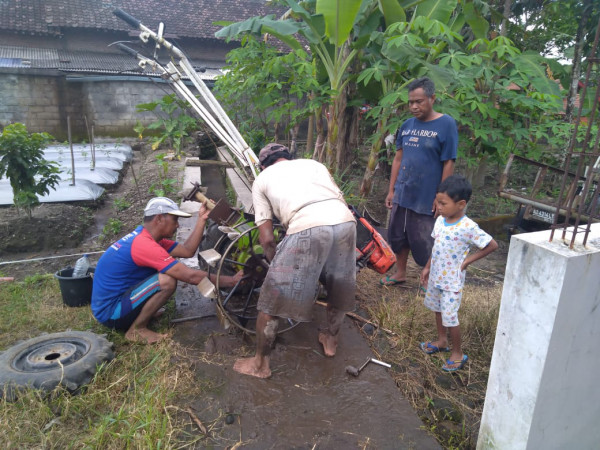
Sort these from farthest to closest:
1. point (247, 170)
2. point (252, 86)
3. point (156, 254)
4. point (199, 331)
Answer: point (252, 86) < point (247, 170) < point (199, 331) < point (156, 254)

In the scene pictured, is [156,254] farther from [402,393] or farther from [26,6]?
[26,6]

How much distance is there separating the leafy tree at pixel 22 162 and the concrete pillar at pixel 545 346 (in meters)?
6.19

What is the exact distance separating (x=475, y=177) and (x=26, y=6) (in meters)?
19.2

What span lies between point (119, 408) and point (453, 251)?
244 centimetres

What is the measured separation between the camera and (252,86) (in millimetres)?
6812

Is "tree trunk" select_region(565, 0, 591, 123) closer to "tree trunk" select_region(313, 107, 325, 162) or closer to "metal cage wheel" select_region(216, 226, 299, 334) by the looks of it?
"tree trunk" select_region(313, 107, 325, 162)

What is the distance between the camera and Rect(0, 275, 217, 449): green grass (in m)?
2.26

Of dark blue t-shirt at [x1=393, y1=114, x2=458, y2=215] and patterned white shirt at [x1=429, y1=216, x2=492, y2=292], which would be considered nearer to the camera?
patterned white shirt at [x1=429, y1=216, x2=492, y2=292]

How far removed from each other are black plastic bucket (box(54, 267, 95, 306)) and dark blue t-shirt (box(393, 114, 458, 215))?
3080 mm

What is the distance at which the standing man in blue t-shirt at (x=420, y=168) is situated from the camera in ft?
12.0

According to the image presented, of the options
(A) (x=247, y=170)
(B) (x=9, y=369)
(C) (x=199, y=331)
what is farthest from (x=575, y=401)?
(A) (x=247, y=170)

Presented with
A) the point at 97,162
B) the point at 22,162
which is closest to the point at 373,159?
the point at 22,162

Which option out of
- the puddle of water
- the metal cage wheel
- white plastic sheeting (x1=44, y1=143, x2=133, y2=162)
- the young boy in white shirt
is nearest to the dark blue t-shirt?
the young boy in white shirt

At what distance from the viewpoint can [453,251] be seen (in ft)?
9.80
